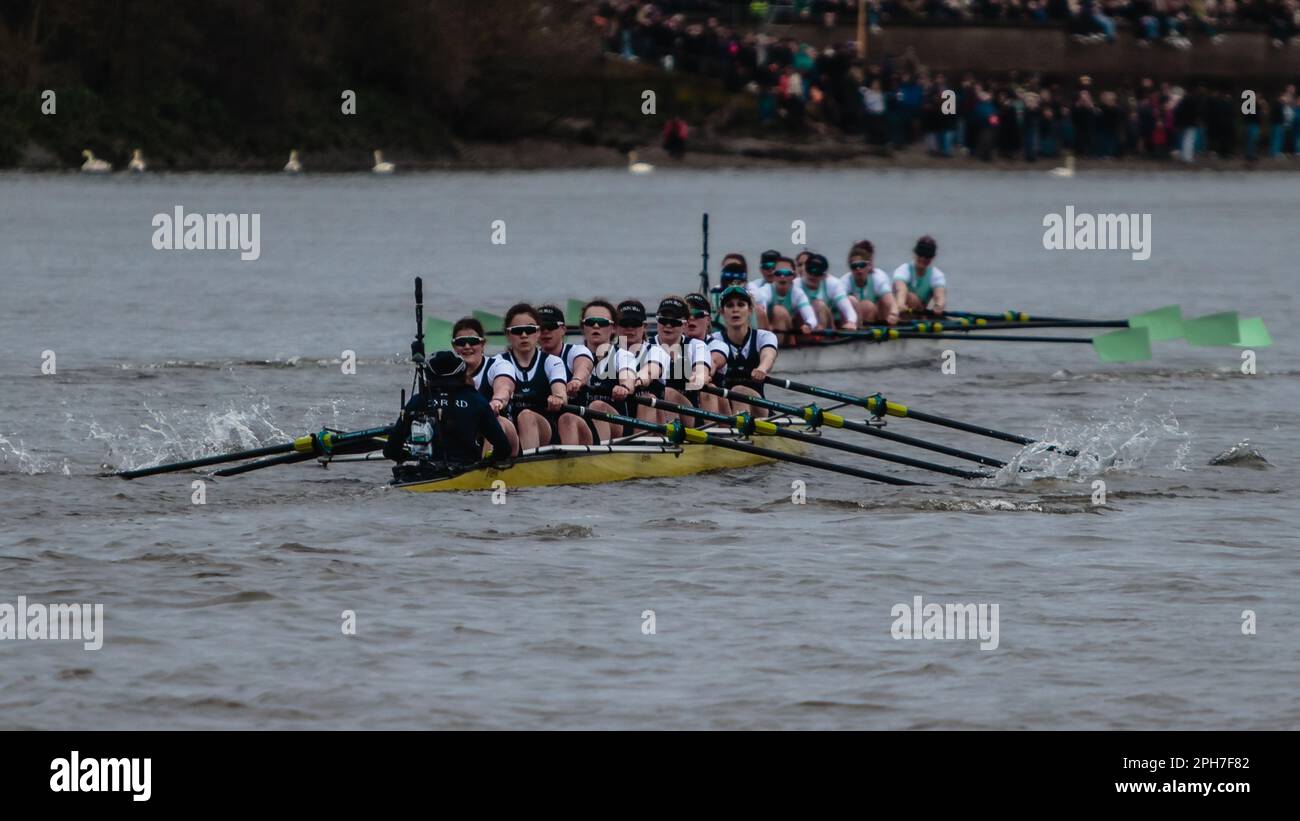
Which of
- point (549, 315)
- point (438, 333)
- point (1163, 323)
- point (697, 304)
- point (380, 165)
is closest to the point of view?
point (549, 315)

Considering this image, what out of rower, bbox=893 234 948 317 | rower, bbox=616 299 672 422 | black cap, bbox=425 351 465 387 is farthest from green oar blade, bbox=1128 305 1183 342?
black cap, bbox=425 351 465 387

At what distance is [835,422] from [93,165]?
50.0 metres

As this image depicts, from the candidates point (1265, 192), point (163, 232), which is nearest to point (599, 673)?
point (163, 232)

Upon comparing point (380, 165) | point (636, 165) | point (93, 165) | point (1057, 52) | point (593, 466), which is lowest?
point (593, 466)

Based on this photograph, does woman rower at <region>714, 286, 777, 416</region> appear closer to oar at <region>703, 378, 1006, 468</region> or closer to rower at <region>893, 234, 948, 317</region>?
oar at <region>703, 378, 1006, 468</region>

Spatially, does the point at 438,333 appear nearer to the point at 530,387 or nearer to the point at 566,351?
the point at 566,351

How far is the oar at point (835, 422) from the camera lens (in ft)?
62.5

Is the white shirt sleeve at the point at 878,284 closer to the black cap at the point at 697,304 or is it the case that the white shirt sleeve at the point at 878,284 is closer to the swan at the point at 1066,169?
the black cap at the point at 697,304

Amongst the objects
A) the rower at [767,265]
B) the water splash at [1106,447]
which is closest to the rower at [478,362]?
the water splash at [1106,447]

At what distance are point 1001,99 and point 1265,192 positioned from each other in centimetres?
1124

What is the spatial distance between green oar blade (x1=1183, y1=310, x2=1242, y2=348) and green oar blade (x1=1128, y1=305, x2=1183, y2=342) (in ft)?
0.53

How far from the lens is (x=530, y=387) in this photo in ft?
59.8

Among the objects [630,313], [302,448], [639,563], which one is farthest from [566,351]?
[639,563]

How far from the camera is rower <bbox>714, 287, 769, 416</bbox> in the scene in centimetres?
2038
